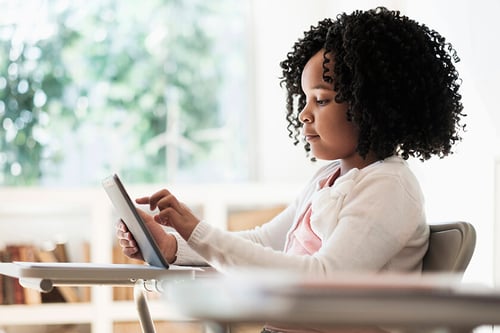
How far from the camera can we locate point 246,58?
427cm

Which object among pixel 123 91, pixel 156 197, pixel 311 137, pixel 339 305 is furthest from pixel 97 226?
pixel 339 305

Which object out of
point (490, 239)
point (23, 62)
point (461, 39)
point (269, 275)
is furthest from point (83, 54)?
point (269, 275)

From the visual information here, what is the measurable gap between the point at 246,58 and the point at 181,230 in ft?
9.75

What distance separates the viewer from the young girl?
1361 millimetres

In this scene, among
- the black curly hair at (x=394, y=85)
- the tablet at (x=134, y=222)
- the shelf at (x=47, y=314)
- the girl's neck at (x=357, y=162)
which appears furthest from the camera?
the shelf at (x=47, y=314)

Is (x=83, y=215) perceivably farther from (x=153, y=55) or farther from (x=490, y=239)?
(x=490, y=239)

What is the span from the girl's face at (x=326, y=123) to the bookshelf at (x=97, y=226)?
1936 mm

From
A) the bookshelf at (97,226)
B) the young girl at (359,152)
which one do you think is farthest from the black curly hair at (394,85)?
the bookshelf at (97,226)

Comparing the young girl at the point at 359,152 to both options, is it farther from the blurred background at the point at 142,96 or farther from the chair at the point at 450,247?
the blurred background at the point at 142,96

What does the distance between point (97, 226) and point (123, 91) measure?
91 cm

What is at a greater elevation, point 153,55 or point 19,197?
point 153,55

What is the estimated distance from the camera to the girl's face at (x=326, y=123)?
5.25 feet

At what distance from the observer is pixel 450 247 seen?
1.34 m

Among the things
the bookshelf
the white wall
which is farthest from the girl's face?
the bookshelf
